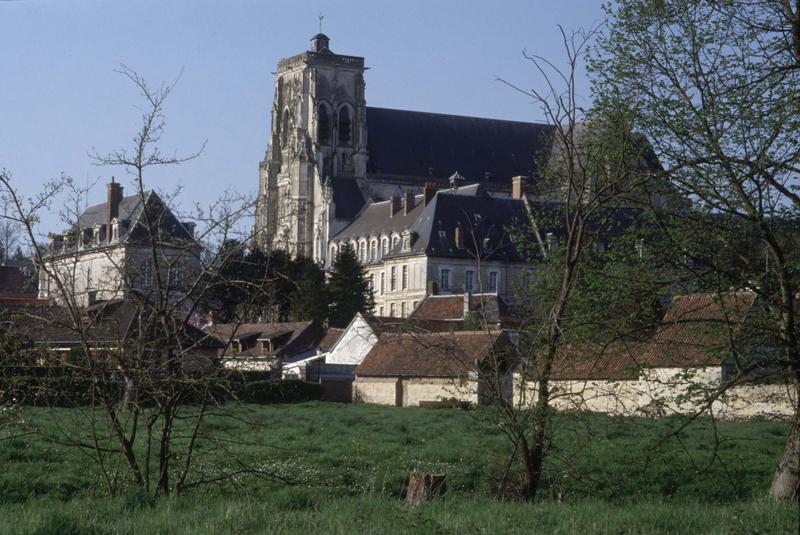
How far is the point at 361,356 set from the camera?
5219 centimetres

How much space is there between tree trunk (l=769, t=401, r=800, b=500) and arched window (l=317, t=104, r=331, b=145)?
9875 cm

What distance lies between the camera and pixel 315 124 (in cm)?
10975

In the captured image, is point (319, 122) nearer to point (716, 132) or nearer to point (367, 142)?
point (367, 142)

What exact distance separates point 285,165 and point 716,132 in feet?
322

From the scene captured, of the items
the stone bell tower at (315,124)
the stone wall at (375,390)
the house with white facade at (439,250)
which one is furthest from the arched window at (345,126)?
the stone wall at (375,390)

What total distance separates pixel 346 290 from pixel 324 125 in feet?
139

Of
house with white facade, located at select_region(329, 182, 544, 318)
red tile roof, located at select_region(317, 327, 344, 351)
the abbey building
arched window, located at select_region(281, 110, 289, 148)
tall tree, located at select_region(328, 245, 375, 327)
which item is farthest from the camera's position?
arched window, located at select_region(281, 110, 289, 148)

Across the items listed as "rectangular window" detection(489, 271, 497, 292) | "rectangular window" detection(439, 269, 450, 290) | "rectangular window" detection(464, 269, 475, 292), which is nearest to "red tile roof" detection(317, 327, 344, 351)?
"rectangular window" detection(489, 271, 497, 292)

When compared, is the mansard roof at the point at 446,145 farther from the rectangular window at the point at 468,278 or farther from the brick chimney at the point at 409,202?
the rectangular window at the point at 468,278

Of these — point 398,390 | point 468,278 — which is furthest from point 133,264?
point 468,278

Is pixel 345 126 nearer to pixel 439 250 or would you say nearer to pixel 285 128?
pixel 285 128

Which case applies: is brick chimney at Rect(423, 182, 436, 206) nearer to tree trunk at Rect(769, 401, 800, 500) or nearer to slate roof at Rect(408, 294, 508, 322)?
slate roof at Rect(408, 294, 508, 322)

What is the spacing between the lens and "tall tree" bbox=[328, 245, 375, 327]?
70875mm

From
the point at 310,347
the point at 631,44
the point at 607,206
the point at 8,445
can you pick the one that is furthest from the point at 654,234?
the point at 310,347
